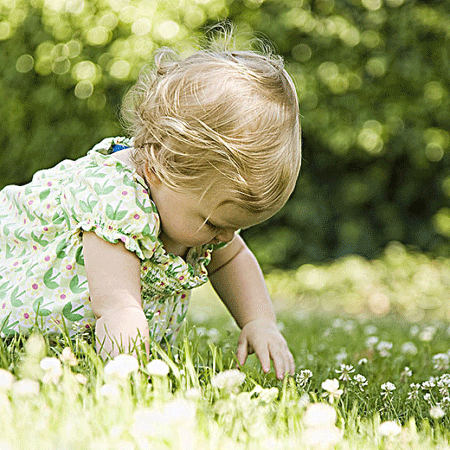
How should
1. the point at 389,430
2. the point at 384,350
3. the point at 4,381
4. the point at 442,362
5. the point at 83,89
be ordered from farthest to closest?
the point at 83,89 < the point at 384,350 < the point at 442,362 < the point at 389,430 < the point at 4,381

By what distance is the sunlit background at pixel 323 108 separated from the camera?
6.99m

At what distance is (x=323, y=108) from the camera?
23.8ft

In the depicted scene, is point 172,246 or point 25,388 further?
point 172,246

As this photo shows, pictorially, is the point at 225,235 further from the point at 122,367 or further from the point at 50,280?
the point at 122,367

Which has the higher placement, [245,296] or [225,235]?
[225,235]

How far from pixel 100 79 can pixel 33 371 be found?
599 cm

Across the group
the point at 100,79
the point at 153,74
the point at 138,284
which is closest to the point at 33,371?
the point at 138,284

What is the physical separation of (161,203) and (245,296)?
61 cm

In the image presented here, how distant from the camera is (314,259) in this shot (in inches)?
305

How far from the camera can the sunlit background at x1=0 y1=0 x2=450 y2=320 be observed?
6988 millimetres

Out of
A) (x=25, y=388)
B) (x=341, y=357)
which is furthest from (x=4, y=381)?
(x=341, y=357)

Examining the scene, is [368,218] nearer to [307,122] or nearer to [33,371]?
[307,122]

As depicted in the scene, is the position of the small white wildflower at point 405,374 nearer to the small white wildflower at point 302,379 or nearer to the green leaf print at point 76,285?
the small white wildflower at point 302,379

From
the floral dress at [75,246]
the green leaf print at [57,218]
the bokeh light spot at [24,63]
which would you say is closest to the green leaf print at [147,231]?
the floral dress at [75,246]
